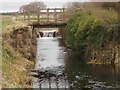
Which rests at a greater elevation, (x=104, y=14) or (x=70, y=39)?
(x=104, y=14)

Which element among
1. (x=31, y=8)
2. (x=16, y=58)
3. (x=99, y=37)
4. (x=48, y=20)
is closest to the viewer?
(x=16, y=58)

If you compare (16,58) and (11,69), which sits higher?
(11,69)

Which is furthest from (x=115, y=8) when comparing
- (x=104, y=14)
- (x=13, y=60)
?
(x=13, y=60)

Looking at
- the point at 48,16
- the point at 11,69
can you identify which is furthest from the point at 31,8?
the point at 11,69

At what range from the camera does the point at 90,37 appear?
1813 inches

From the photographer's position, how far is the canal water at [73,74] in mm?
30663

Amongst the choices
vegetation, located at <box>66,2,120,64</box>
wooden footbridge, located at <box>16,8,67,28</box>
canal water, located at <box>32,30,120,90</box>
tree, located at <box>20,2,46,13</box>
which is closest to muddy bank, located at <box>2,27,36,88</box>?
canal water, located at <box>32,30,120,90</box>

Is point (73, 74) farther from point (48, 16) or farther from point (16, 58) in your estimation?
point (48, 16)

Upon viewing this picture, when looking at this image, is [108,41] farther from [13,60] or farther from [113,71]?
[13,60]

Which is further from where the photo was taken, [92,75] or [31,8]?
[31,8]

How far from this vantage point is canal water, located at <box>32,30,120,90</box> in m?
30.7

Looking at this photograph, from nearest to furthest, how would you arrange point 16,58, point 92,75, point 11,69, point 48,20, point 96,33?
1. point 11,69
2. point 92,75
3. point 16,58
4. point 96,33
5. point 48,20

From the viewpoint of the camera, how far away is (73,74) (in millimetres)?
35844

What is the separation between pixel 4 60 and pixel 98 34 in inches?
612
